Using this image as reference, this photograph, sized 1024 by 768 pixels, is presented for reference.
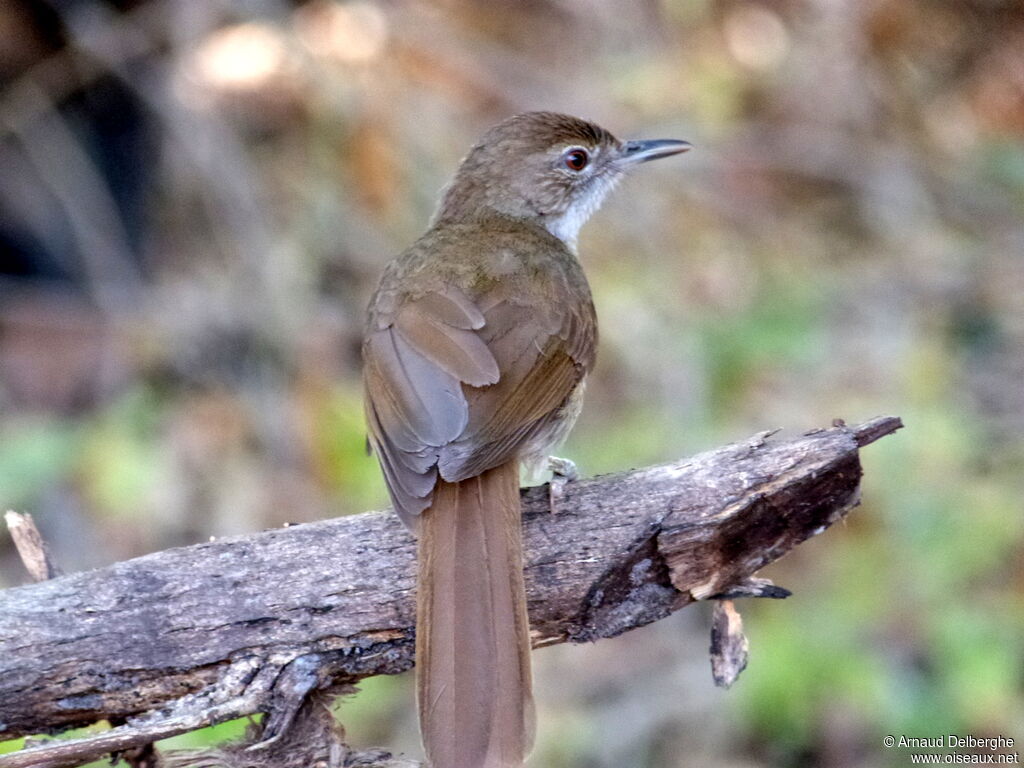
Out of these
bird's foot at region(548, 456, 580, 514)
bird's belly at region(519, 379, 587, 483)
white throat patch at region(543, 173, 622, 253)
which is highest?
white throat patch at region(543, 173, 622, 253)

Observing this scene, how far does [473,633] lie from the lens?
3031 millimetres

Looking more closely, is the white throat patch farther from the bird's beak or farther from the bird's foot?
the bird's foot

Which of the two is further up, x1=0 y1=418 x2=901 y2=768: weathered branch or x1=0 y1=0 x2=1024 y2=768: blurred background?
x1=0 y1=0 x2=1024 y2=768: blurred background

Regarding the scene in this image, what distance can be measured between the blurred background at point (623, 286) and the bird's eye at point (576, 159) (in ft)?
5.07

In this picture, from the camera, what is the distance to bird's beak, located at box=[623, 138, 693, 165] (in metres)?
4.92

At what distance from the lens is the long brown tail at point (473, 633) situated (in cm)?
291

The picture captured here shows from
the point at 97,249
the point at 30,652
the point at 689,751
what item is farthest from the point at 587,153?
the point at 97,249

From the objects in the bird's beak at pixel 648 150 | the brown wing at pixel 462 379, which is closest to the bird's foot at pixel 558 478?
the brown wing at pixel 462 379

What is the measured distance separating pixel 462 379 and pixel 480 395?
7cm

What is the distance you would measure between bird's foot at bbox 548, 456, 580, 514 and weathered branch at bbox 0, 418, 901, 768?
0.10 meters

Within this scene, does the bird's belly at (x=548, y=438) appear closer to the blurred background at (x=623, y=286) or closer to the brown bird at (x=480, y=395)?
the brown bird at (x=480, y=395)

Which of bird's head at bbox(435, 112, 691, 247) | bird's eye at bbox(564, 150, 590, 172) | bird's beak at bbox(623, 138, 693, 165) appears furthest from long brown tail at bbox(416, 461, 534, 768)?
bird's beak at bbox(623, 138, 693, 165)

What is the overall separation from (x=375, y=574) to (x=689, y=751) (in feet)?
8.22

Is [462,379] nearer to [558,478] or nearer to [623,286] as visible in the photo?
[558,478]
